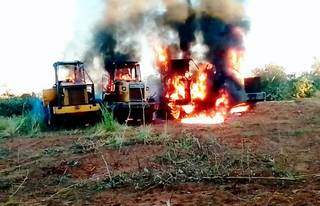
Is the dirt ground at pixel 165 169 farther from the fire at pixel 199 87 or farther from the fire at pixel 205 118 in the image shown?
the fire at pixel 199 87

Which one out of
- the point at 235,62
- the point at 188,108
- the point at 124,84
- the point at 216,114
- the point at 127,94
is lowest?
the point at 216,114

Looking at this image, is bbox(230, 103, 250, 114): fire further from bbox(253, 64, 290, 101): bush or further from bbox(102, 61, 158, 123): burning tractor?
bbox(253, 64, 290, 101): bush

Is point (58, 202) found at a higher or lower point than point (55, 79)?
lower

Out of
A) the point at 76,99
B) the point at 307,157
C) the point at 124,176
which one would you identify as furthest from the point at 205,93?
the point at 124,176

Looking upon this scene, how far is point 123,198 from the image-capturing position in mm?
6844

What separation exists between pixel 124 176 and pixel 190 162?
1.51 meters

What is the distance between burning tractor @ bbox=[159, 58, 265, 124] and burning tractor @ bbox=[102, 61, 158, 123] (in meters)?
1.31

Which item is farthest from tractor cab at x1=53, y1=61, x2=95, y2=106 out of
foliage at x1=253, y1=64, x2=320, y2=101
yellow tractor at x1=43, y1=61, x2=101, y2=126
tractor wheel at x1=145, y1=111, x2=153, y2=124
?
foliage at x1=253, y1=64, x2=320, y2=101

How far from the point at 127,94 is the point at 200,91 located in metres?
3.77

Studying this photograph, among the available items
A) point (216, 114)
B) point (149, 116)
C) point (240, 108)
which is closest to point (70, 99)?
point (149, 116)

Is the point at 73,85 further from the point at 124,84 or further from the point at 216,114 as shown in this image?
the point at 216,114

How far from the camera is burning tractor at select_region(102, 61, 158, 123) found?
18172mm

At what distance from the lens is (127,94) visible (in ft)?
60.7

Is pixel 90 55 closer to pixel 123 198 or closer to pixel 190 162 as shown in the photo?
pixel 190 162
